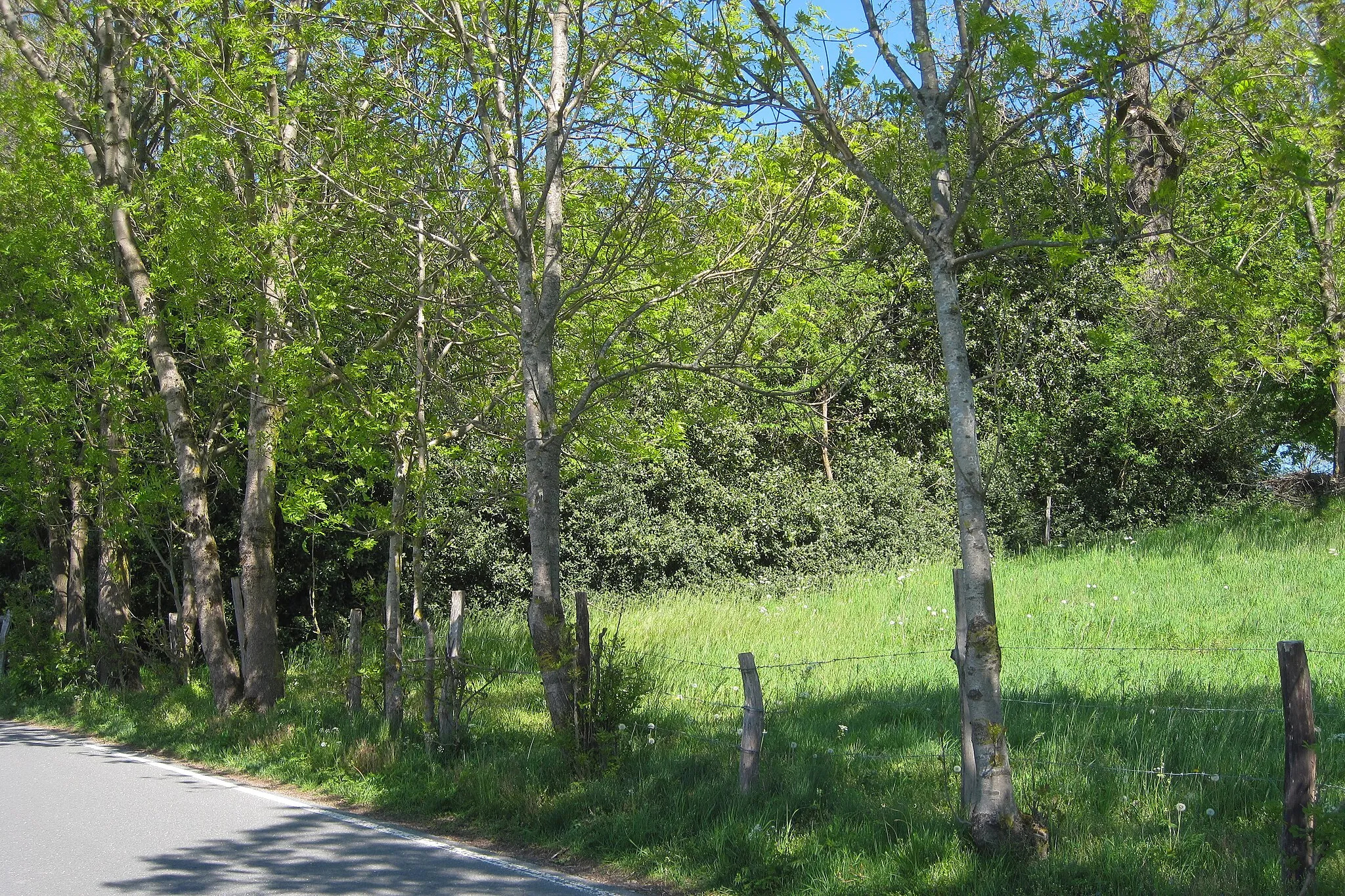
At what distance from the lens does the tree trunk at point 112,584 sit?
16.7 meters

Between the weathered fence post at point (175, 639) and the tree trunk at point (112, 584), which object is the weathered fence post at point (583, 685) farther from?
the weathered fence post at point (175, 639)

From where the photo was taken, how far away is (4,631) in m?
23.0

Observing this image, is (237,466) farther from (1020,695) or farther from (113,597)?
(1020,695)

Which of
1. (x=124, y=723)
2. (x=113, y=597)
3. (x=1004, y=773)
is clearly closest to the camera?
(x=1004, y=773)

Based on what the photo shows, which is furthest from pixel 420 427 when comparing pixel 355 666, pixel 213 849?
pixel 213 849

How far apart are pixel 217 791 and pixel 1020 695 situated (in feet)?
24.6

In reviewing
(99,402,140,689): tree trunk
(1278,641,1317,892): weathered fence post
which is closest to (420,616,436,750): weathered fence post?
(1278,641,1317,892): weathered fence post

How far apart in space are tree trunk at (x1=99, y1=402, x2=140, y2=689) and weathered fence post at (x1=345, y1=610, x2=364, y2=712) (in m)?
6.10

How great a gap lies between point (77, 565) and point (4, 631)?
15.0ft

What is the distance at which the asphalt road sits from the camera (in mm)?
6578

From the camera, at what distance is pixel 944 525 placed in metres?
23.9

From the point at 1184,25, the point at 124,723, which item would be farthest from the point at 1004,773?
the point at 124,723

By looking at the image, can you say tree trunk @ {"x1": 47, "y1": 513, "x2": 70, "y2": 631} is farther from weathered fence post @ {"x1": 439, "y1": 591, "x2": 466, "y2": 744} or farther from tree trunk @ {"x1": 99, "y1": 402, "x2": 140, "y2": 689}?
weathered fence post @ {"x1": 439, "y1": 591, "x2": 466, "y2": 744}

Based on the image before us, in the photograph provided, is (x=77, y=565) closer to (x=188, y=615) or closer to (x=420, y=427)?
(x=188, y=615)
